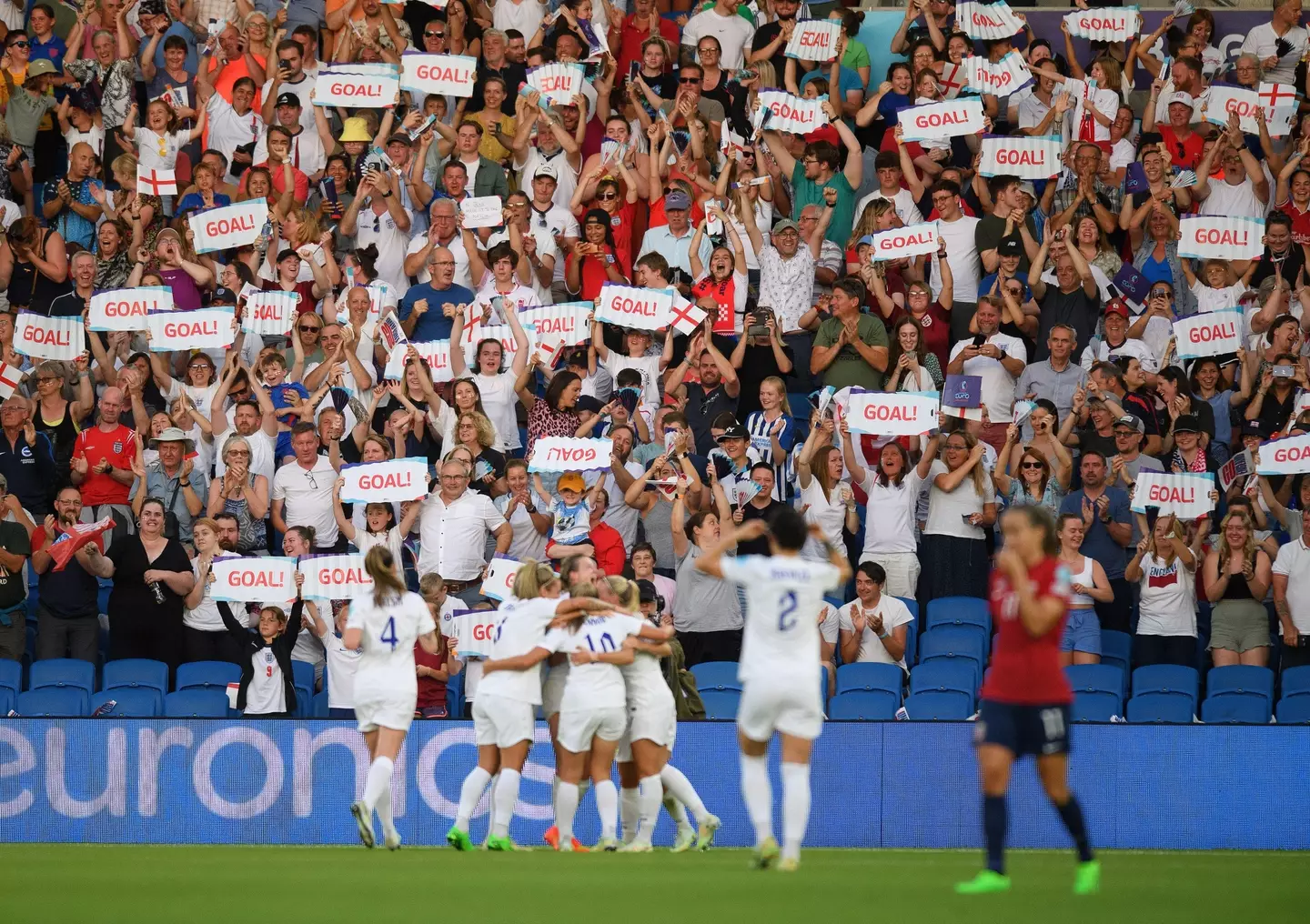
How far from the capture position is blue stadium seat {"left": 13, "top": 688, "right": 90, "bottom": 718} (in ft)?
55.4

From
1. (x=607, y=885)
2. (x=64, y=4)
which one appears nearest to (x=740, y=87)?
(x=64, y=4)

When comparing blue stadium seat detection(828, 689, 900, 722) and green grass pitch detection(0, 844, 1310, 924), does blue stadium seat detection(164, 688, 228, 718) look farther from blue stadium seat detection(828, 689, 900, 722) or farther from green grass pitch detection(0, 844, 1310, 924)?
blue stadium seat detection(828, 689, 900, 722)

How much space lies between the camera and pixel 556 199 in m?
20.0

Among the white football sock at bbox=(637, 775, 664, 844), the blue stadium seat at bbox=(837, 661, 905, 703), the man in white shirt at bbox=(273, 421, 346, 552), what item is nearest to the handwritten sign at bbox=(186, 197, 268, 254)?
the man in white shirt at bbox=(273, 421, 346, 552)

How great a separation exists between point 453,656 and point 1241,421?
773 cm

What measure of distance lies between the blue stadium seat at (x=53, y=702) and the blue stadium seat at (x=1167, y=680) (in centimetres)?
936

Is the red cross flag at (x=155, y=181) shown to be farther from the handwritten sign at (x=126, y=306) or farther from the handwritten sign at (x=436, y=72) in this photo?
the handwritten sign at (x=436, y=72)

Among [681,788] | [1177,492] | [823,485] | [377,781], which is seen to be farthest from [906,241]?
[377,781]

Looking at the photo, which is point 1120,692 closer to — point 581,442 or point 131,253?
point 581,442

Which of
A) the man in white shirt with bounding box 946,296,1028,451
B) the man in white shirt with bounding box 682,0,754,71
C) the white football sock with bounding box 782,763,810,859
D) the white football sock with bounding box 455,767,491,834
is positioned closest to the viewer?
the white football sock with bounding box 782,763,810,859

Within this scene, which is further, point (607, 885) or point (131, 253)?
point (131, 253)

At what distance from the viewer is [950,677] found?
1622cm

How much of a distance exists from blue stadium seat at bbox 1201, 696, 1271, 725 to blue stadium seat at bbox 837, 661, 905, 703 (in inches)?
104

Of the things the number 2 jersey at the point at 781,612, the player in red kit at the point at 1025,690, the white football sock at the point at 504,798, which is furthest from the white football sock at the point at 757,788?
the white football sock at the point at 504,798
